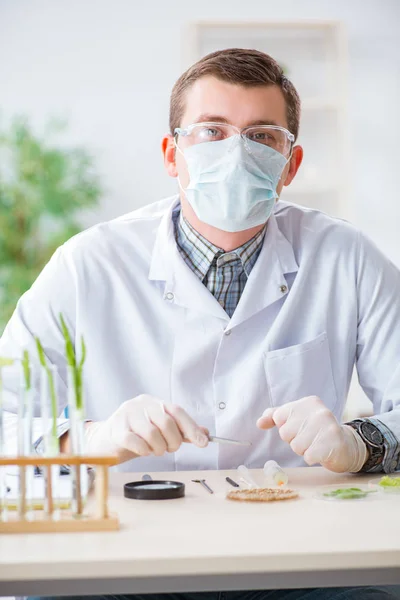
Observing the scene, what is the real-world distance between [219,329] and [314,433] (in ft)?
1.40

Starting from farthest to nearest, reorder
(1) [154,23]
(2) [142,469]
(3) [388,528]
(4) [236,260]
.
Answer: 1. (1) [154,23]
2. (4) [236,260]
3. (2) [142,469]
4. (3) [388,528]

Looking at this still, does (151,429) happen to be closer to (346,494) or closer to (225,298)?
(346,494)

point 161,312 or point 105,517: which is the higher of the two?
point 161,312

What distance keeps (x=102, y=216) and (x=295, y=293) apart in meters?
2.71

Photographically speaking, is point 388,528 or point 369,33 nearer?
point 388,528

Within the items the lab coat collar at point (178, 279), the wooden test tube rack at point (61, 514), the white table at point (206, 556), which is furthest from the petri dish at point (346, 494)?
the lab coat collar at point (178, 279)

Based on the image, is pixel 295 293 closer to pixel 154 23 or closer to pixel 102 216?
pixel 102 216

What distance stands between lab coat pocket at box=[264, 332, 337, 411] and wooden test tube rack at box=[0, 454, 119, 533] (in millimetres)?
737

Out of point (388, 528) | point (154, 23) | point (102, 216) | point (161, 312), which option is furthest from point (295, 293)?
point (154, 23)

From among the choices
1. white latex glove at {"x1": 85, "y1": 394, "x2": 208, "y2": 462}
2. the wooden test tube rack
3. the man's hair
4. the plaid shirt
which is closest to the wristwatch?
white latex glove at {"x1": 85, "y1": 394, "x2": 208, "y2": 462}

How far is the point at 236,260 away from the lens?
182 centimetres

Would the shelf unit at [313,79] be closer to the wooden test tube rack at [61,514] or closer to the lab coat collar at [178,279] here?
the lab coat collar at [178,279]

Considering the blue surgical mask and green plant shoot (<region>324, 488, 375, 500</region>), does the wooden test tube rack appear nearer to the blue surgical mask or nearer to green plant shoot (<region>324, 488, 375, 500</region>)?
green plant shoot (<region>324, 488, 375, 500</region>)

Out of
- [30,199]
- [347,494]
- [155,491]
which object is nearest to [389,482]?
[347,494]
